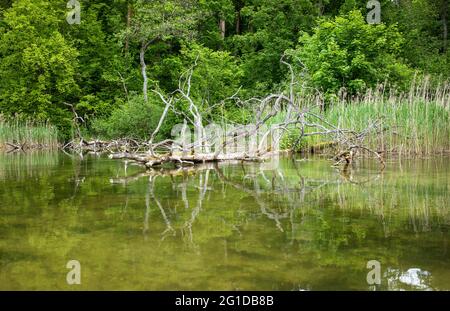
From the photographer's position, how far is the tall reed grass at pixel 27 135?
21172 millimetres

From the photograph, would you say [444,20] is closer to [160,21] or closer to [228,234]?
[160,21]

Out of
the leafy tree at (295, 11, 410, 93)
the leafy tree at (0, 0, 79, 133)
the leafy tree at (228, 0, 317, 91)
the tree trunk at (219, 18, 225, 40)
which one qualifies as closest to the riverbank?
the leafy tree at (0, 0, 79, 133)

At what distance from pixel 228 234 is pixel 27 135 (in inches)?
773

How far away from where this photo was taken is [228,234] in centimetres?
407

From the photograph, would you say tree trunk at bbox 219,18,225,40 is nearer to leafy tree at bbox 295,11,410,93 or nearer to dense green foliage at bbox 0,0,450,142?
dense green foliage at bbox 0,0,450,142

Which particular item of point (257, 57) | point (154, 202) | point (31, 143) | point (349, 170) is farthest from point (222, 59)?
point (154, 202)

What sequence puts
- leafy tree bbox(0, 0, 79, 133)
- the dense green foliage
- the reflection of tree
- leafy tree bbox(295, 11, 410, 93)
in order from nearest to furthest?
the reflection of tree → leafy tree bbox(295, 11, 410, 93) → the dense green foliage → leafy tree bbox(0, 0, 79, 133)

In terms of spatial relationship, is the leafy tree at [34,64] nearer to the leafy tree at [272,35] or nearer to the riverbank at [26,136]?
the riverbank at [26,136]

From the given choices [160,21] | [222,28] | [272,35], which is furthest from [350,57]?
[222,28]

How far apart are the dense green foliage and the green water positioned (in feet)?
45.9

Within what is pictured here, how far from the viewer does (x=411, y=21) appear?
30.6m

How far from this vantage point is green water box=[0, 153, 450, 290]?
9.73 feet

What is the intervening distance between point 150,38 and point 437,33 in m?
18.8
